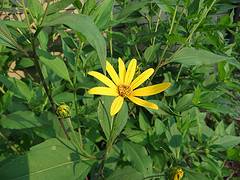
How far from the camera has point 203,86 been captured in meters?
1.60

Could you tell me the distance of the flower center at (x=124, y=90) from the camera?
92 centimetres

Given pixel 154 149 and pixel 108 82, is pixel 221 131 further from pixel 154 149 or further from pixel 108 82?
pixel 108 82

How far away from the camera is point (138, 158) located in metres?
1.16

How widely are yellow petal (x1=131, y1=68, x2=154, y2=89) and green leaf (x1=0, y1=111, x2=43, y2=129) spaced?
0.34 m

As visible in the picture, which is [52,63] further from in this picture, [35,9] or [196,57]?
[196,57]

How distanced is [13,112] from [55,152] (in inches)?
14.6

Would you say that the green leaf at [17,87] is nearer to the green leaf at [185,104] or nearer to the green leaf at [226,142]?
the green leaf at [185,104]

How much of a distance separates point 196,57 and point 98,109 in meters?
0.32

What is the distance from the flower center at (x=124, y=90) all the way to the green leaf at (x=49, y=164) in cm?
21

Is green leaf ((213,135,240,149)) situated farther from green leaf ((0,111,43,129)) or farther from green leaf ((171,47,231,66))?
green leaf ((0,111,43,129))

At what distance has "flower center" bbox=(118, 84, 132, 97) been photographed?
3.00 feet

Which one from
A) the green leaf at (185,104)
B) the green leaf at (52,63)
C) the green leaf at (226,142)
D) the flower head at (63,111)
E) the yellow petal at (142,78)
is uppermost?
the green leaf at (52,63)

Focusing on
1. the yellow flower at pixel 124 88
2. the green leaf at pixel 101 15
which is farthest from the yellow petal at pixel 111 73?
the green leaf at pixel 101 15

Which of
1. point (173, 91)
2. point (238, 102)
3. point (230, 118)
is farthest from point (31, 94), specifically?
point (230, 118)
